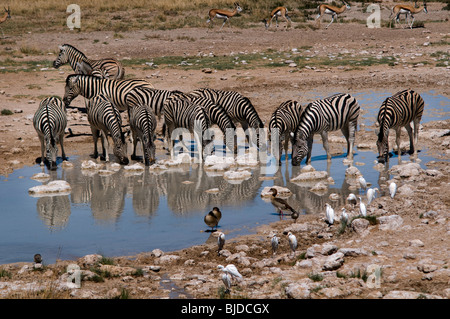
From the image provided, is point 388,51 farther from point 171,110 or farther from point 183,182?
point 183,182

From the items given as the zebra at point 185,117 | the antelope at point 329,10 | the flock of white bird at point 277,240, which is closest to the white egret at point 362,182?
the flock of white bird at point 277,240

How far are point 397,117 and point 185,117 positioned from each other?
4495 millimetres

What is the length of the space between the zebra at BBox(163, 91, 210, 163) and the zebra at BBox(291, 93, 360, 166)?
6.42ft

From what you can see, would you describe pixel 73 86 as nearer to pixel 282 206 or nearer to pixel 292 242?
pixel 282 206

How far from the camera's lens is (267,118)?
57.6ft

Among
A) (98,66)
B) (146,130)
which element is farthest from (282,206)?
(98,66)

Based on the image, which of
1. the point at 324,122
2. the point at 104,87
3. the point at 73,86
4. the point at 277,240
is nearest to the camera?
the point at 277,240

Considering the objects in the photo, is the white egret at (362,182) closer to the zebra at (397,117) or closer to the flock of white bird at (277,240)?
the flock of white bird at (277,240)

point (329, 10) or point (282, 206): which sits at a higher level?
point (329, 10)

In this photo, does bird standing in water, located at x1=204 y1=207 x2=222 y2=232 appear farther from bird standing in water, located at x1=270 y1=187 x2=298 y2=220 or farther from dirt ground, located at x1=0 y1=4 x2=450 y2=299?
bird standing in water, located at x1=270 y1=187 x2=298 y2=220

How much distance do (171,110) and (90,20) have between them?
2290 centimetres

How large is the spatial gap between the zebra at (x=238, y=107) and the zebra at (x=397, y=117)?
282 cm

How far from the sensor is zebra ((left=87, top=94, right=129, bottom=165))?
1370 centimetres

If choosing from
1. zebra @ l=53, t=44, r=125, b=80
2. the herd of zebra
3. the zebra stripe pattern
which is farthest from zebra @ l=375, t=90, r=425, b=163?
zebra @ l=53, t=44, r=125, b=80
